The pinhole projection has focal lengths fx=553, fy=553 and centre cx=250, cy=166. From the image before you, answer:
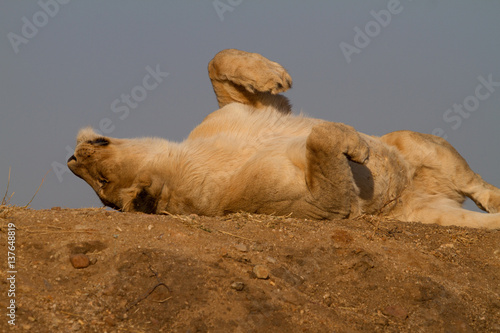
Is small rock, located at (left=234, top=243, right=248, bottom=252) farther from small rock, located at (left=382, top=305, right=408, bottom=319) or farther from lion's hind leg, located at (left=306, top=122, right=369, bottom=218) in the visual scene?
lion's hind leg, located at (left=306, top=122, right=369, bottom=218)

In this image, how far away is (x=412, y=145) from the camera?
6348 mm

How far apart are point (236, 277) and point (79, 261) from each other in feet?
3.05

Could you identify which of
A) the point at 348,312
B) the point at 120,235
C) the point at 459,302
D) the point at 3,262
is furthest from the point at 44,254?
the point at 459,302

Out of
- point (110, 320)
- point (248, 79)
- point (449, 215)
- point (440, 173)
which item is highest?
point (248, 79)

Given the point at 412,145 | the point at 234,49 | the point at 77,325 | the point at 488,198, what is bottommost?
the point at 77,325

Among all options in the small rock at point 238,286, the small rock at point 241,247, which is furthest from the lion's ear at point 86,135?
the small rock at point 238,286

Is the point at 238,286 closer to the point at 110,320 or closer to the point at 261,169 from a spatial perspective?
the point at 110,320

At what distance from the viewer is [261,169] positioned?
194 inches

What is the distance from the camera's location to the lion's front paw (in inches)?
233

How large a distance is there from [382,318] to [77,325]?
170 cm

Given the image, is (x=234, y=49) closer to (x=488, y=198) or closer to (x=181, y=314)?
(x=488, y=198)

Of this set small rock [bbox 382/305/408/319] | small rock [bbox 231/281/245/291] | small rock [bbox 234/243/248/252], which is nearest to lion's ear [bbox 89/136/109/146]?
small rock [bbox 234/243/248/252]

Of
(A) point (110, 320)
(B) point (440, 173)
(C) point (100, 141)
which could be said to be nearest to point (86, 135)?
(C) point (100, 141)

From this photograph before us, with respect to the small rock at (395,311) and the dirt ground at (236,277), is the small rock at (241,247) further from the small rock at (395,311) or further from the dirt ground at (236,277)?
the small rock at (395,311)
